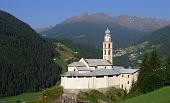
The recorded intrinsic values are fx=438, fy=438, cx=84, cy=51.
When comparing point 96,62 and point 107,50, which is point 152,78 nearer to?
point 96,62

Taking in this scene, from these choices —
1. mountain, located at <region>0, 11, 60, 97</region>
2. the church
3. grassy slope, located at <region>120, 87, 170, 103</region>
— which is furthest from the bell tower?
mountain, located at <region>0, 11, 60, 97</region>

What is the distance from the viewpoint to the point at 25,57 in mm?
162750

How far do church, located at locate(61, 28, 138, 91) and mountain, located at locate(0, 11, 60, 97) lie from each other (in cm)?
4847

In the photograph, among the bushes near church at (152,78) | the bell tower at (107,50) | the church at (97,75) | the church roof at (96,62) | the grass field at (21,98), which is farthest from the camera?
the grass field at (21,98)

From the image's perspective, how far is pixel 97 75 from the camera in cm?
7944

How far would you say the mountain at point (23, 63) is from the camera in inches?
5284

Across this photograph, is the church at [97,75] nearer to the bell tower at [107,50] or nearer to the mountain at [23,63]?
the bell tower at [107,50]

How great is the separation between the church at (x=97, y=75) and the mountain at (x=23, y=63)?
48.5m

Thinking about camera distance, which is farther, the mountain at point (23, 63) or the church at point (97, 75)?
the mountain at point (23, 63)

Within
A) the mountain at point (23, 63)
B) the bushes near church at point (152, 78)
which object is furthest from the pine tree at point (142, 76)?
the mountain at point (23, 63)

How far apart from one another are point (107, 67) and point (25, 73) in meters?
65.6


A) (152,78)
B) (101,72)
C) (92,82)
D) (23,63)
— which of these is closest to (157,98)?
(152,78)

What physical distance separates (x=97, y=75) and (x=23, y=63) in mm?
79411

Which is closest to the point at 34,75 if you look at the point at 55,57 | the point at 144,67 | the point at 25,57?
the point at 25,57
